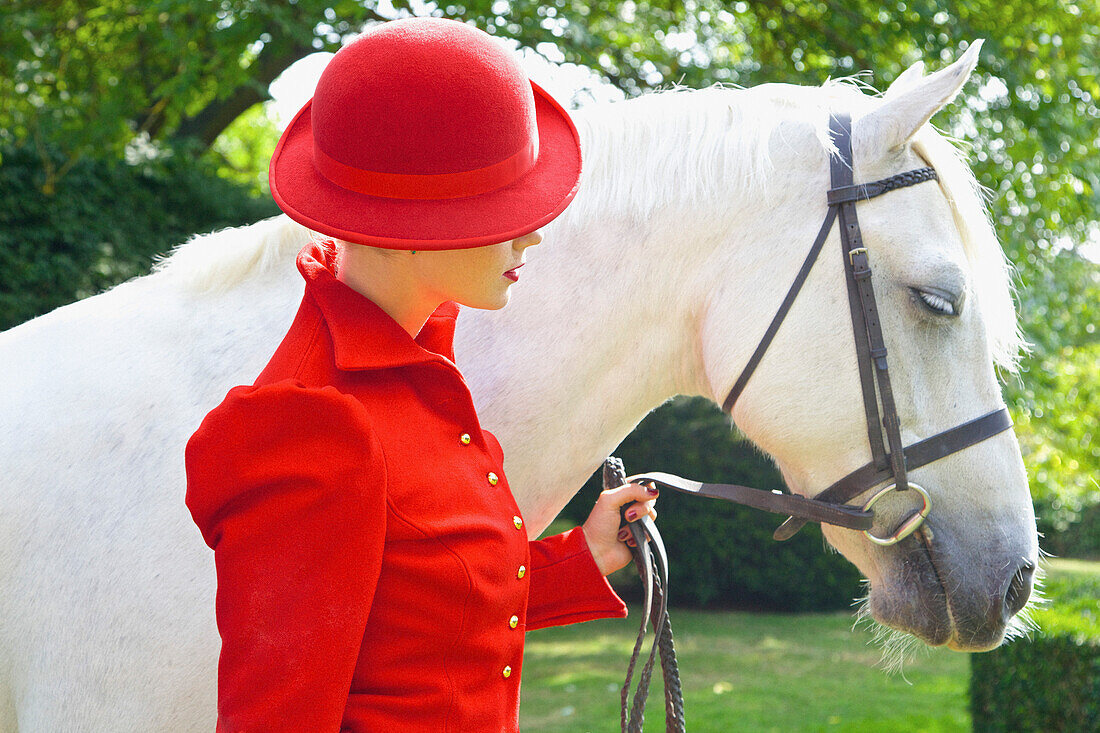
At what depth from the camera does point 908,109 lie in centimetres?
169

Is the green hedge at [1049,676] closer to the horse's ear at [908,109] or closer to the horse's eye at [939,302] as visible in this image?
the horse's eye at [939,302]

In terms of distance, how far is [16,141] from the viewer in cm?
579

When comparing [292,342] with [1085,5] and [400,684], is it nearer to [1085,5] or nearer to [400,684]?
[400,684]

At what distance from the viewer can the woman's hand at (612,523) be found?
165 cm

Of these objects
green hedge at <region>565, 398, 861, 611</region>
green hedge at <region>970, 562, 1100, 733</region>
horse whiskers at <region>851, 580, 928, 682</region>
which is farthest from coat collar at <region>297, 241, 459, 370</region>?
green hedge at <region>565, 398, 861, 611</region>

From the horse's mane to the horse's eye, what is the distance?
3.6 inches

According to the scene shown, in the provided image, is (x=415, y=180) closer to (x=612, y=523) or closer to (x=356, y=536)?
(x=356, y=536)

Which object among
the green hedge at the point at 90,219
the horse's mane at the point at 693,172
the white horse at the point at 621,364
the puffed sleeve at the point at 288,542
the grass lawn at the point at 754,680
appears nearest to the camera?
the puffed sleeve at the point at 288,542

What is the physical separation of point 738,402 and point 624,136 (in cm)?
61

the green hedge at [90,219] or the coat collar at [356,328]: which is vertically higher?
the coat collar at [356,328]

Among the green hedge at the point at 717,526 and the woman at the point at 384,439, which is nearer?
the woman at the point at 384,439

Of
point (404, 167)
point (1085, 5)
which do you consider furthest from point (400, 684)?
point (1085, 5)

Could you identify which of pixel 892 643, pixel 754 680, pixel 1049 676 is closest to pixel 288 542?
pixel 892 643

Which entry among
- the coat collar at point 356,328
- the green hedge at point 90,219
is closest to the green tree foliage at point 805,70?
the green hedge at point 90,219
